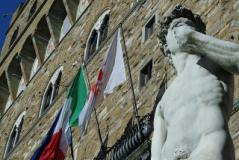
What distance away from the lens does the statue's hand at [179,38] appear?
3.67m

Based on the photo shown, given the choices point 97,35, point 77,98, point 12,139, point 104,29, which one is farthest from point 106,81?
point 12,139

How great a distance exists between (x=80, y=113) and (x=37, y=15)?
308 inches

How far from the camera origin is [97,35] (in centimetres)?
→ 1241

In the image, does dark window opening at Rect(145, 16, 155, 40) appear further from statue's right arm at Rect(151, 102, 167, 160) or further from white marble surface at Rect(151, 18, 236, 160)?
statue's right arm at Rect(151, 102, 167, 160)

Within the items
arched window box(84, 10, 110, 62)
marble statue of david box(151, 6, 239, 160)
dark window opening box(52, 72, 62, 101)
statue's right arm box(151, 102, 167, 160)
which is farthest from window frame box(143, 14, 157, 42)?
statue's right arm box(151, 102, 167, 160)

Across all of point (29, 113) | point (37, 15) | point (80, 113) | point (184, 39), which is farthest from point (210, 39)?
point (37, 15)

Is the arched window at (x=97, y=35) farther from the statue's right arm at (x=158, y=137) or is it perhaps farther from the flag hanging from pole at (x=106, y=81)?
the statue's right arm at (x=158, y=137)


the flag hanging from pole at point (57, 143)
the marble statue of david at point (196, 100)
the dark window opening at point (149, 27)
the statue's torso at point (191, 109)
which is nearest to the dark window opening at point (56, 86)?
the flag hanging from pole at point (57, 143)

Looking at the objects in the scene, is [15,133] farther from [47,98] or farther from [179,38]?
[179,38]

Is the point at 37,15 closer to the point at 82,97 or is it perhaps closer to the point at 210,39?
the point at 82,97

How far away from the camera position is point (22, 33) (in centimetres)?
1712

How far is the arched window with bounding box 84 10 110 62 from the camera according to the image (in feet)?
39.7

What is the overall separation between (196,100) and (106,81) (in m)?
5.65

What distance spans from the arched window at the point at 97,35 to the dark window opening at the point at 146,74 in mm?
2890
